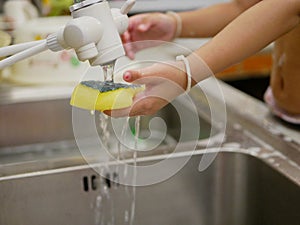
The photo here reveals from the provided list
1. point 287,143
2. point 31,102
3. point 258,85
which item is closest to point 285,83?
point 287,143

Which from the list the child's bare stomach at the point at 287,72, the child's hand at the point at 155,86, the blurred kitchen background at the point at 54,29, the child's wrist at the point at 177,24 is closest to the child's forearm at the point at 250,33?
the child's hand at the point at 155,86

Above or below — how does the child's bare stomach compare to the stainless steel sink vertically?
above

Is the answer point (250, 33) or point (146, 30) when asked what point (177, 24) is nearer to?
point (146, 30)

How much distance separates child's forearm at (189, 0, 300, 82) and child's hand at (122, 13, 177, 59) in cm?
25

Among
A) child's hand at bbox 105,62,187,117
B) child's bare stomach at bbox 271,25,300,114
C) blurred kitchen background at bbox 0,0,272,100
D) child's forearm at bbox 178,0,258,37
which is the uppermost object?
child's hand at bbox 105,62,187,117

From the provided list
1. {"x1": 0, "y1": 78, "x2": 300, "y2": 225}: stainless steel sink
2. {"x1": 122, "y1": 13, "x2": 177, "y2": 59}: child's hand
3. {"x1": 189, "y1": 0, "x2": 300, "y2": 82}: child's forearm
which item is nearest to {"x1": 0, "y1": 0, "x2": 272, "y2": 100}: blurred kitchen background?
{"x1": 122, "y1": 13, "x2": 177, "y2": 59}: child's hand

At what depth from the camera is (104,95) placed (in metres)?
0.57

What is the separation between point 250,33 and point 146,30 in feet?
0.93

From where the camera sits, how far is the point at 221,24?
0.91 metres

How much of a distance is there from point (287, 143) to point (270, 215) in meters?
0.12

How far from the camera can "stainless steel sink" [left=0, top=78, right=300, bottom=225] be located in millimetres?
734

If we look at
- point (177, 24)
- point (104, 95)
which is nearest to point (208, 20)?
point (177, 24)

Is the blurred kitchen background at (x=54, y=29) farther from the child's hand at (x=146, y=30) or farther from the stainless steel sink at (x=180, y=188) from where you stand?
the stainless steel sink at (x=180, y=188)

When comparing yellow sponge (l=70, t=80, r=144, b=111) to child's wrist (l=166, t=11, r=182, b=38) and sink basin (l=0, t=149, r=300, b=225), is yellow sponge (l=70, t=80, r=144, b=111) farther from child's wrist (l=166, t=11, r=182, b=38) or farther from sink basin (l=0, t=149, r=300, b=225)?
child's wrist (l=166, t=11, r=182, b=38)
